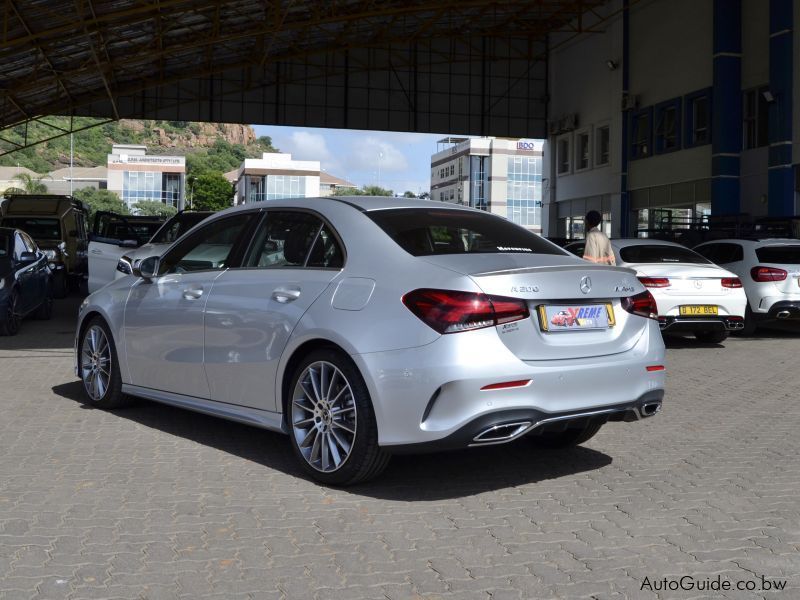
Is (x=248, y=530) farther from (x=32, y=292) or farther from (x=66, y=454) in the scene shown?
(x=32, y=292)

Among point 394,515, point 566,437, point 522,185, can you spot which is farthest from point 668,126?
point 522,185

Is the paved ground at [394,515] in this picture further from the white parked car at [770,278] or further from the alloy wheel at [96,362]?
the white parked car at [770,278]

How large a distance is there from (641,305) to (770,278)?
10.1 m

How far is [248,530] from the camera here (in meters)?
4.52

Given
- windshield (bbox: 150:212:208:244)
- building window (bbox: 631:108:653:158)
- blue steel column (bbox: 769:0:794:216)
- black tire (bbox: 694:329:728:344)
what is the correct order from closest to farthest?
black tire (bbox: 694:329:728:344), windshield (bbox: 150:212:208:244), blue steel column (bbox: 769:0:794:216), building window (bbox: 631:108:653:158)

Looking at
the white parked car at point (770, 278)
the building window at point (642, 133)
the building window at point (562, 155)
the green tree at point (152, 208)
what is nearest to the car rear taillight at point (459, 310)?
the white parked car at point (770, 278)

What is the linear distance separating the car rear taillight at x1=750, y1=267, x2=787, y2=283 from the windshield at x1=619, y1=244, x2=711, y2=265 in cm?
162

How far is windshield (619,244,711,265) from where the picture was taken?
13.2 meters

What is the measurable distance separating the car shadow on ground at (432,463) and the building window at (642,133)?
30241mm

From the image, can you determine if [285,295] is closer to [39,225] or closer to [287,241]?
[287,241]

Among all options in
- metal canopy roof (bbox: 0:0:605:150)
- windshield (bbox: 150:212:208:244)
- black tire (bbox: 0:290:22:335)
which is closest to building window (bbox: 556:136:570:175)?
metal canopy roof (bbox: 0:0:605:150)

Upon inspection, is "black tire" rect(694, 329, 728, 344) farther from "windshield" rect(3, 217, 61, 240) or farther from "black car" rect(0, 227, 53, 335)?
"windshield" rect(3, 217, 61, 240)

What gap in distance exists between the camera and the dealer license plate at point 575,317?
Result: 5039 mm

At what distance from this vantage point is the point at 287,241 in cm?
596
